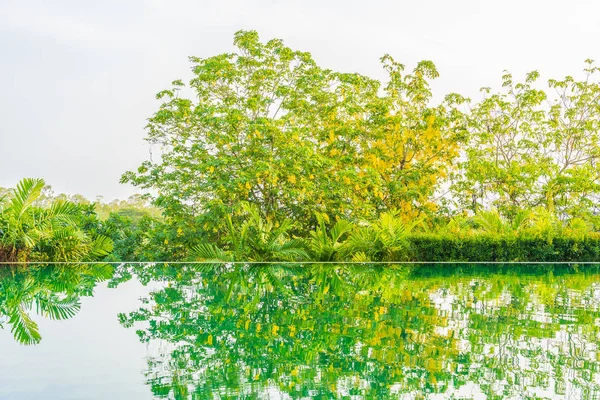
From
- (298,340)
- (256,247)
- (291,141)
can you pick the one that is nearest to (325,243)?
(256,247)

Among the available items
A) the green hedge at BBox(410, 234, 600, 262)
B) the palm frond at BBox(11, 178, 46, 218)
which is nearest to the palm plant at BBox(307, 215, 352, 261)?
the green hedge at BBox(410, 234, 600, 262)

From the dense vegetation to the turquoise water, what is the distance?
129 inches

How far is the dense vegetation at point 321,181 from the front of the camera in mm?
10094

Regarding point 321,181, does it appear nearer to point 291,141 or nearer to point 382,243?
point 291,141

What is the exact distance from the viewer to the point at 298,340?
11.4 ft

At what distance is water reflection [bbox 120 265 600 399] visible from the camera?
256 cm

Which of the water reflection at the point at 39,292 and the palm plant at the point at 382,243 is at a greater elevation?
the palm plant at the point at 382,243

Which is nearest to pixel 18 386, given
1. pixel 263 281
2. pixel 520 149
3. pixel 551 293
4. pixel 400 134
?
pixel 263 281

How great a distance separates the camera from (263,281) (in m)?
6.95

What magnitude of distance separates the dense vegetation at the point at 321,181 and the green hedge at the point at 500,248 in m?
0.03

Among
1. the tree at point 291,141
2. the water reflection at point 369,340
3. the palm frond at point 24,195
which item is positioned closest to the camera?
the water reflection at point 369,340

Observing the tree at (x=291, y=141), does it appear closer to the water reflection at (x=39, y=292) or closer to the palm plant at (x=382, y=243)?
the palm plant at (x=382, y=243)

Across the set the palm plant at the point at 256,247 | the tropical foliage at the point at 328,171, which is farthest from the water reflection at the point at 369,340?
the tropical foliage at the point at 328,171

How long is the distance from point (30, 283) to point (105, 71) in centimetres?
1052
